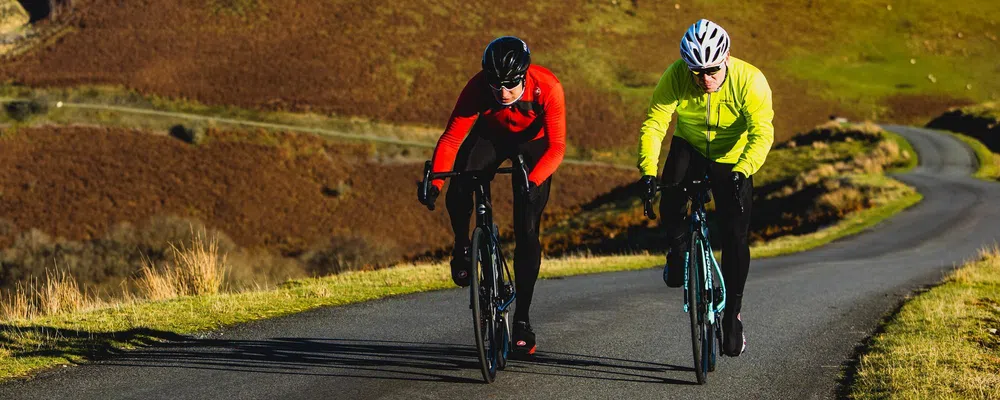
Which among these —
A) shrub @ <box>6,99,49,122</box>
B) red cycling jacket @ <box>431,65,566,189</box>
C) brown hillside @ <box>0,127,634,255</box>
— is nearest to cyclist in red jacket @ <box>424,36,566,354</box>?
red cycling jacket @ <box>431,65,566,189</box>

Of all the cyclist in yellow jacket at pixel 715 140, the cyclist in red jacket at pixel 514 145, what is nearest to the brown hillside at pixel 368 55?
the cyclist in yellow jacket at pixel 715 140

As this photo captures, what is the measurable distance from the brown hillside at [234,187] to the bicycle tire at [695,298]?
4094cm

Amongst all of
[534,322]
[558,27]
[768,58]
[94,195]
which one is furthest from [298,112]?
[534,322]

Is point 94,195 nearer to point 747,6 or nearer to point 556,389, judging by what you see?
point 556,389

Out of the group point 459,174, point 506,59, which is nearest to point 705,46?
point 506,59

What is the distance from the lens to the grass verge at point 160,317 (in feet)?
25.2

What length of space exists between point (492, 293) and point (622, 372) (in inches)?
56.8

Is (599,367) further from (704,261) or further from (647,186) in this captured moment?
(647,186)

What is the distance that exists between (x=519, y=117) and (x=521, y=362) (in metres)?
1.97

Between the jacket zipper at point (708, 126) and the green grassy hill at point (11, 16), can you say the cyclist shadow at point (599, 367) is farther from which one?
the green grassy hill at point (11, 16)

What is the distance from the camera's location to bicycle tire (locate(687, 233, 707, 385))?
6613 mm

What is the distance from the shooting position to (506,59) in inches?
252

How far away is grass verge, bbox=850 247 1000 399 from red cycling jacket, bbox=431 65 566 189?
2723 millimetres

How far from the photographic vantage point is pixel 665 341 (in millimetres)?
8883
